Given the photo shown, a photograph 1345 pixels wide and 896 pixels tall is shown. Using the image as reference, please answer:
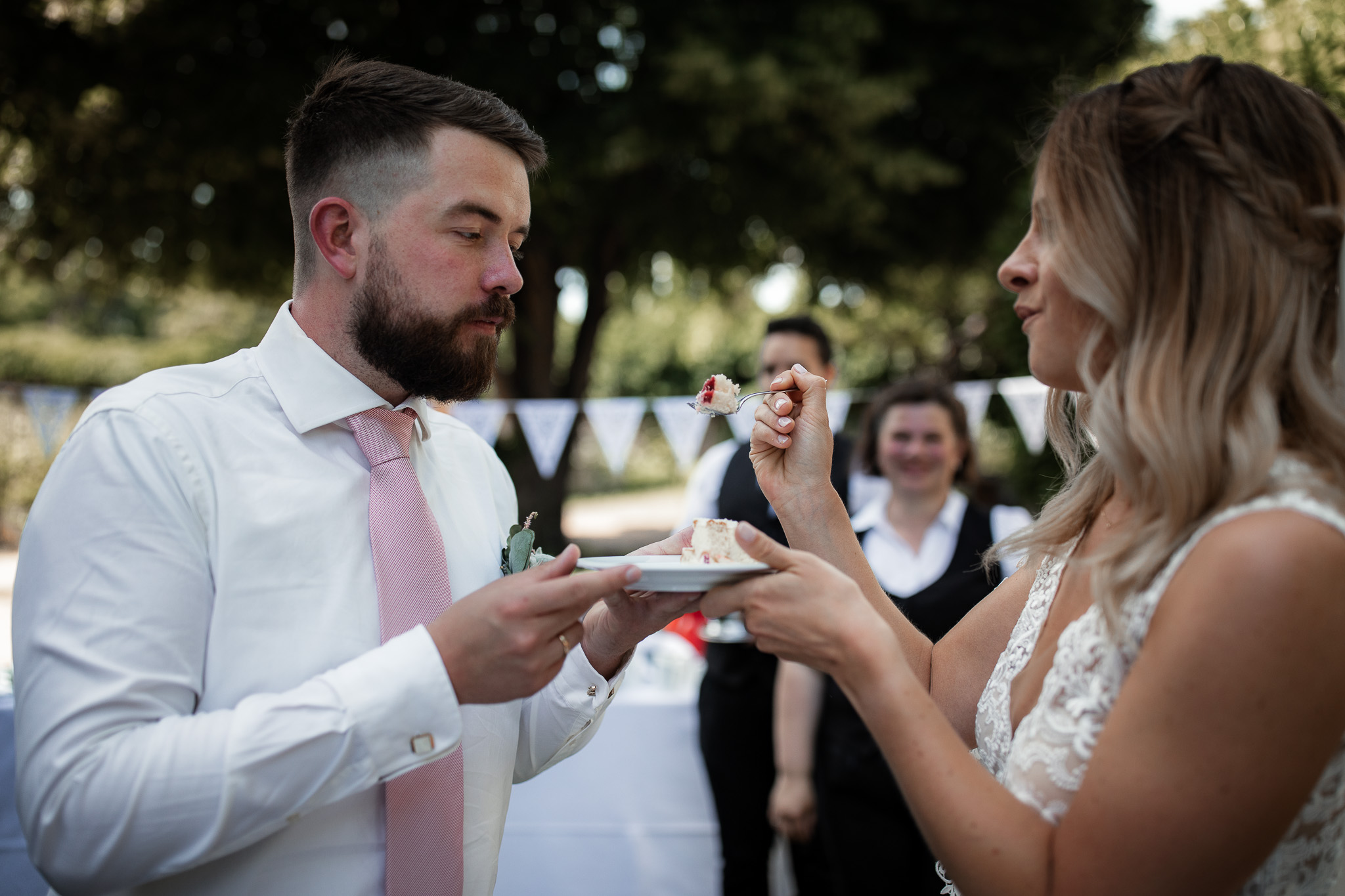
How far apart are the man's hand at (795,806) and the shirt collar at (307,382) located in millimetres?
2646

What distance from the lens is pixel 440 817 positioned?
5.15ft

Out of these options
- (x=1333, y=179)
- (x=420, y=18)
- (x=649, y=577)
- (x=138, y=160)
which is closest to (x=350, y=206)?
(x=649, y=577)

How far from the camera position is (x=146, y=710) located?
134cm

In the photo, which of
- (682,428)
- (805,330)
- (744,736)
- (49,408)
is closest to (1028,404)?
(682,428)

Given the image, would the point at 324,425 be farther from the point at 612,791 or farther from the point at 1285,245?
the point at 612,791

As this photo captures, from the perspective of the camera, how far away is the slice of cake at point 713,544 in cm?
181

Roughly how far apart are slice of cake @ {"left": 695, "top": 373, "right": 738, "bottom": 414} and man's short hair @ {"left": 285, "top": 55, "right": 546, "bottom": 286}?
2.50 ft

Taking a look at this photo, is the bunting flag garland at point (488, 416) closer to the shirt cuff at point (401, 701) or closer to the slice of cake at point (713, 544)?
the slice of cake at point (713, 544)

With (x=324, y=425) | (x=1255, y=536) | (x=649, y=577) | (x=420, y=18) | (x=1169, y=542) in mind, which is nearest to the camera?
(x=1255, y=536)

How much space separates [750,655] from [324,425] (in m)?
2.71

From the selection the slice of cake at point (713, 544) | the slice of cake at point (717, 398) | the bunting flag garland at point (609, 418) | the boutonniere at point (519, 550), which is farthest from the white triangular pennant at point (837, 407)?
the boutonniere at point (519, 550)

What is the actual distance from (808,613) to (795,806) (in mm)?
2510

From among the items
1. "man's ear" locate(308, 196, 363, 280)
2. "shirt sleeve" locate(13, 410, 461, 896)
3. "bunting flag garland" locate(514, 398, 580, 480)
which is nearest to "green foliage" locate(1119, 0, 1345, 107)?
"man's ear" locate(308, 196, 363, 280)

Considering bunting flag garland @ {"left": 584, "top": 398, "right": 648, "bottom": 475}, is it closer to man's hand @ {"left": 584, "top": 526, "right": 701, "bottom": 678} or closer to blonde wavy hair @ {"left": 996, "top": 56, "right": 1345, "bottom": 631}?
man's hand @ {"left": 584, "top": 526, "right": 701, "bottom": 678}
